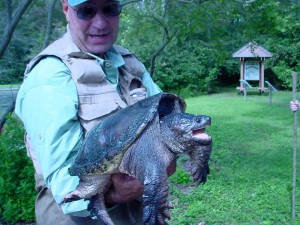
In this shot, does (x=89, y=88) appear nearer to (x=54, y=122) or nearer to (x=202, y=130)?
(x=54, y=122)

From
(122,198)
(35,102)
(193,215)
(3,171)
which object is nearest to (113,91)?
(35,102)

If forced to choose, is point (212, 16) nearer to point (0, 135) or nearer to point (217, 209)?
point (217, 209)

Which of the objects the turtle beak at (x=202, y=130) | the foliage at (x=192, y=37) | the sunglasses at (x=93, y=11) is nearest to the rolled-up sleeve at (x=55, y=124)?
the sunglasses at (x=93, y=11)

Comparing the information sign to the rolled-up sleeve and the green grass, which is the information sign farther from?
the rolled-up sleeve

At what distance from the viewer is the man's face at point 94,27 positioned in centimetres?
190

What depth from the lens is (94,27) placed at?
193 centimetres

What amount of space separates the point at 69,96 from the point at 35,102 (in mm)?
129

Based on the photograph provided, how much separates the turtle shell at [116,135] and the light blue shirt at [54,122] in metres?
0.10

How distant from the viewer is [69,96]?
176cm

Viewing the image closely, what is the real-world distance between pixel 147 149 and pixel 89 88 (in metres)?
0.57

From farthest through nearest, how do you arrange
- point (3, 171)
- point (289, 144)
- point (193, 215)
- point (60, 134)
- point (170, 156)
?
1. point (289, 144)
2. point (193, 215)
3. point (3, 171)
4. point (60, 134)
5. point (170, 156)

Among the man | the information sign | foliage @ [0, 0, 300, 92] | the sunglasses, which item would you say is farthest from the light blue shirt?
the information sign

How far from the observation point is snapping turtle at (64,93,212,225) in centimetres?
131

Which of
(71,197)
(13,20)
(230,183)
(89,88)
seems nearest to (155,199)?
(71,197)
